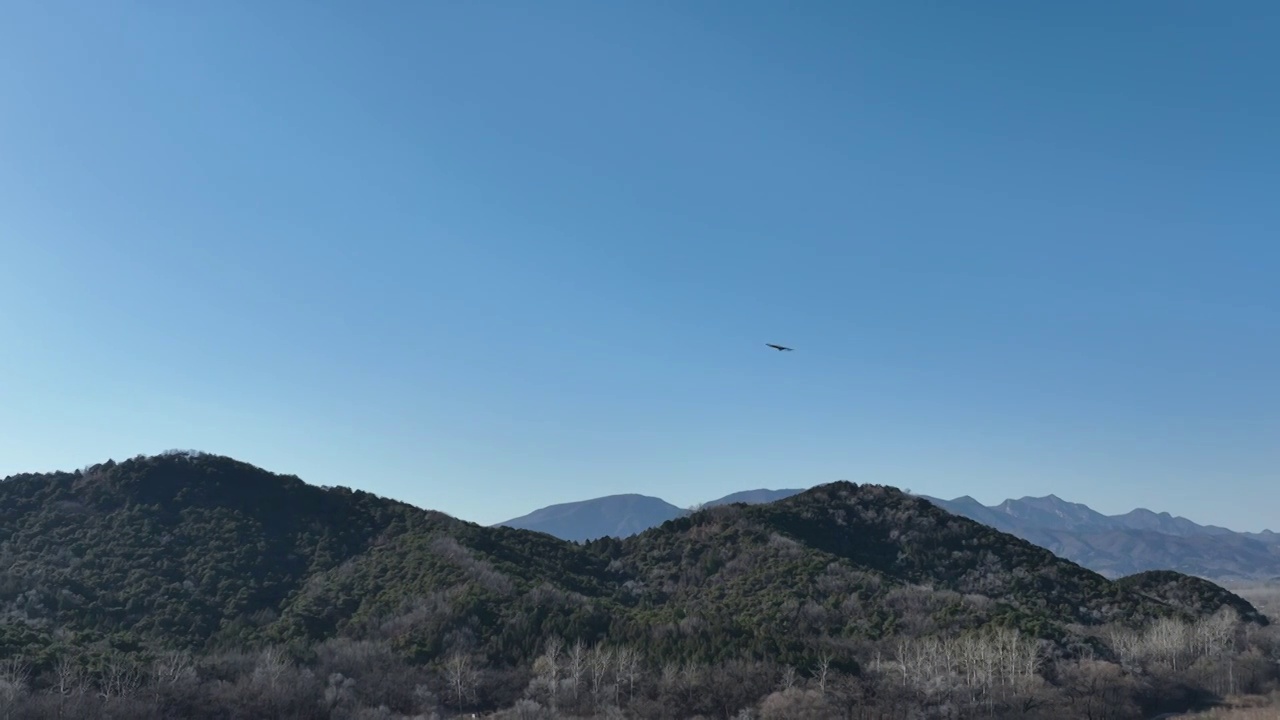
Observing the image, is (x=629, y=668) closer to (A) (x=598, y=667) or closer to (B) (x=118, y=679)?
(A) (x=598, y=667)

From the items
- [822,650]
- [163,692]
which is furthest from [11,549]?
[822,650]

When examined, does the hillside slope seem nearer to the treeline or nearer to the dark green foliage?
the dark green foliage

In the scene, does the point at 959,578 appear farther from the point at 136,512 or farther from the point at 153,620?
the point at 136,512

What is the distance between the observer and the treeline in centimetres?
4966

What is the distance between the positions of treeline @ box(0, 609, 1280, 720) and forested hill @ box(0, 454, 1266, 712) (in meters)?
2.40

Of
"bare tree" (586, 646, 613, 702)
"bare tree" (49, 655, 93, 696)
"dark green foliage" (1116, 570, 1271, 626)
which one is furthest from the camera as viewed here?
"dark green foliage" (1116, 570, 1271, 626)

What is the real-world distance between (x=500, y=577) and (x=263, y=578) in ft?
66.6

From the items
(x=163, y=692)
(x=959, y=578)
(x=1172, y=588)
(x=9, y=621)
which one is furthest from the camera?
(x=1172, y=588)

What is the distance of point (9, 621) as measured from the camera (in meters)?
62.2

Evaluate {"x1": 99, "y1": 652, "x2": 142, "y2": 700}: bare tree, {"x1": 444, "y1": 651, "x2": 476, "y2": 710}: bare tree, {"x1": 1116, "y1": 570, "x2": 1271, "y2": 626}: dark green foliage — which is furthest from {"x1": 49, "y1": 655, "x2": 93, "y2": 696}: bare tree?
{"x1": 1116, "y1": 570, "x2": 1271, "y2": 626}: dark green foliage

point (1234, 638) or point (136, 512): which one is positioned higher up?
point (136, 512)

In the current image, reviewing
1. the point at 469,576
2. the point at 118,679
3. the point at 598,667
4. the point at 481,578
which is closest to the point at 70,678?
the point at 118,679

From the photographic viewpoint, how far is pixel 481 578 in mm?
76000

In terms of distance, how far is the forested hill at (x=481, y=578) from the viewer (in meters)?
66.3
